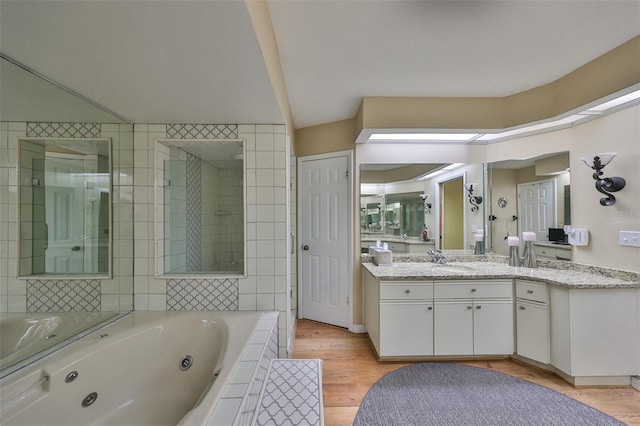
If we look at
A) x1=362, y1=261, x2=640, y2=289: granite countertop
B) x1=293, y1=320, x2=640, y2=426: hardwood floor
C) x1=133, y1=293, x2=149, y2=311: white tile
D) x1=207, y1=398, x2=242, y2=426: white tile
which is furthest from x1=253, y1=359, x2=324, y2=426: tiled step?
x1=133, y1=293, x2=149, y2=311: white tile

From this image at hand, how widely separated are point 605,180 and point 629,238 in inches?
18.4

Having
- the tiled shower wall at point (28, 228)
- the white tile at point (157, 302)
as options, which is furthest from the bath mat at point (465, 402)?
the tiled shower wall at point (28, 228)

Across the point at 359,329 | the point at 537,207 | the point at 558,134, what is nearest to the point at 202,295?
the point at 359,329

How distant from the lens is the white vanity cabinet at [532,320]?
204 centimetres

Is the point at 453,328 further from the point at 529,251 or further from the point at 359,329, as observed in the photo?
the point at 529,251

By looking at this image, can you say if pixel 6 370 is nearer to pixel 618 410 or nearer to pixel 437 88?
pixel 437 88

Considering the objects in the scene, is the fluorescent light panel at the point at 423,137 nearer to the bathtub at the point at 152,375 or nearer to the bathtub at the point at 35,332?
the bathtub at the point at 152,375

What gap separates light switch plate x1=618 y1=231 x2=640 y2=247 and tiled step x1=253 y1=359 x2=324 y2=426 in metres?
2.50

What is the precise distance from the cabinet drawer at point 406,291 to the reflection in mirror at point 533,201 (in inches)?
44.3

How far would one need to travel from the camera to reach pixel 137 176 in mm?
1960

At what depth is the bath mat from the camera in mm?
1594

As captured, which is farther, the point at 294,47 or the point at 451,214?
the point at 451,214

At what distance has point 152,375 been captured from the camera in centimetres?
159

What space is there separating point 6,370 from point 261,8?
2109 millimetres
